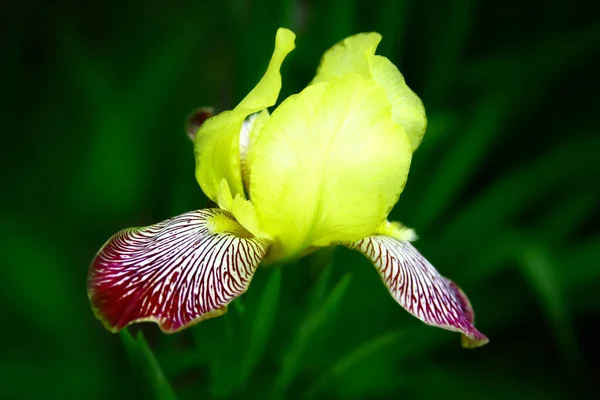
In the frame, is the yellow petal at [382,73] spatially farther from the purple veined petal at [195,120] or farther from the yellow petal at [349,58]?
the purple veined petal at [195,120]

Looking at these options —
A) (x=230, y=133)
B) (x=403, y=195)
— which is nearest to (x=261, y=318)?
(x=230, y=133)

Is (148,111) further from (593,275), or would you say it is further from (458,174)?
(593,275)

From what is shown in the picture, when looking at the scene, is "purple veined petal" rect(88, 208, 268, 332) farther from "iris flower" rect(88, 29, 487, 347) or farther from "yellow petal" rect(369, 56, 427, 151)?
"yellow petal" rect(369, 56, 427, 151)

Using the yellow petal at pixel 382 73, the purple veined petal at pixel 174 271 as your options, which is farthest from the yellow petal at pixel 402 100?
the purple veined petal at pixel 174 271

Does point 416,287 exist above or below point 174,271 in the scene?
below

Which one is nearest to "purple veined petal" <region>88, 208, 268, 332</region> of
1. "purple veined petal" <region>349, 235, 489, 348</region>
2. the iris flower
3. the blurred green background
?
the iris flower

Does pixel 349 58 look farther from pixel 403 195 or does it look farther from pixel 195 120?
pixel 403 195
